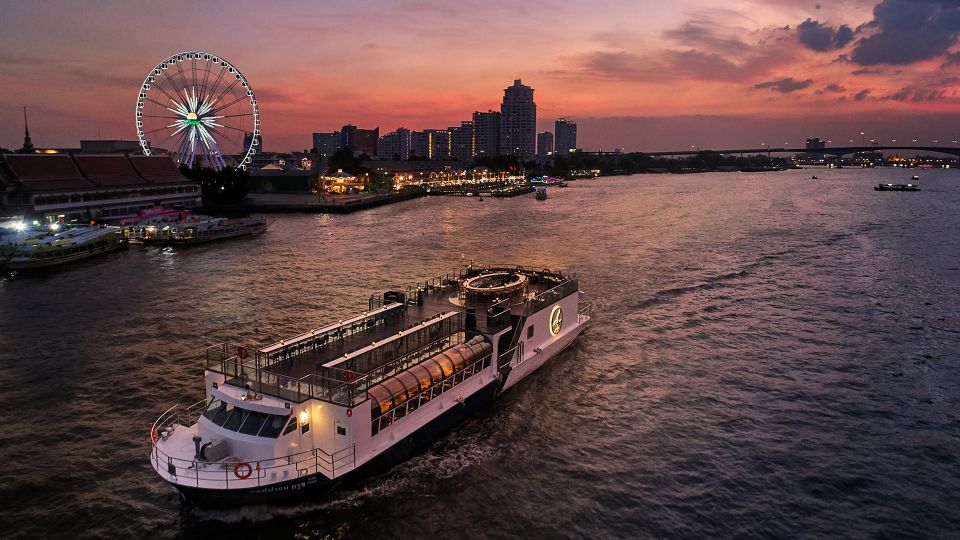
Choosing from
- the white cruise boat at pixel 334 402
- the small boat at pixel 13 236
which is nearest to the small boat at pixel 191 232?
the small boat at pixel 13 236

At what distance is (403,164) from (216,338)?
149829 mm

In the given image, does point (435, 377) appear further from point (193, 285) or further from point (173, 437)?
point (193, 285)

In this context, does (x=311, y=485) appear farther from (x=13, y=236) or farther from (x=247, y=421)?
(x=13, y=236)

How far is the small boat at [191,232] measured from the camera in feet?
186

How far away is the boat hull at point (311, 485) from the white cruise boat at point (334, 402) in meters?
0.03

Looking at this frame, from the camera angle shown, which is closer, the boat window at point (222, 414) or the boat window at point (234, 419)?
the boat window at point (234, 419)

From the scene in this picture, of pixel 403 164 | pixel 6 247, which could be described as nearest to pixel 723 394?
pixel 6 247

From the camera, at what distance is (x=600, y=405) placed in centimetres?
2080

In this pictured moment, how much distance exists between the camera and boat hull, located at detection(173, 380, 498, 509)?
44.0ft

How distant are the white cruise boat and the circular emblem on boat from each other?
102 inches

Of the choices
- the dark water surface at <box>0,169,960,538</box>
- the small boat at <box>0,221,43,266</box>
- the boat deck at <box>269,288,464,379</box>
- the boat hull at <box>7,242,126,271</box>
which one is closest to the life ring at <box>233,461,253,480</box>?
the dark water surface at <box>0,169,960,538</box>

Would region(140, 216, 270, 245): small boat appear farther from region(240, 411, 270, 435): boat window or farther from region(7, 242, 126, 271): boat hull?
region(240, 411, 270, 435): boat window

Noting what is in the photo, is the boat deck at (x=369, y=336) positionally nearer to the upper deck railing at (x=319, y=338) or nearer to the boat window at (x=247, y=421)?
the upper deck railing at (x=319, y=338)

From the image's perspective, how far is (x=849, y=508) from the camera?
15203 mm
